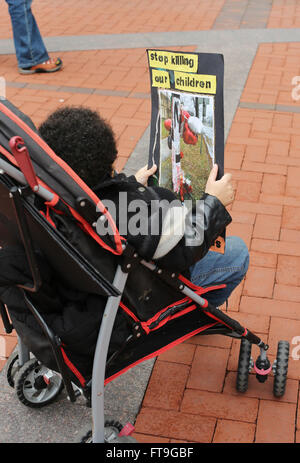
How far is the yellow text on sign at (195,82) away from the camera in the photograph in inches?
79.8

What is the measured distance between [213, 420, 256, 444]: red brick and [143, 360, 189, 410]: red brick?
225 mm

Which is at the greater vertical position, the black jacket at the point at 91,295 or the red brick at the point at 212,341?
the black jacket at the point at 91,295

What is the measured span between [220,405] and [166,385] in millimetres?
274

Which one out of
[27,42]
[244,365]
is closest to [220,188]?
[244,365]

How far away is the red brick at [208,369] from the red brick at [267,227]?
105 cm

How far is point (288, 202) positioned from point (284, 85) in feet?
7.23

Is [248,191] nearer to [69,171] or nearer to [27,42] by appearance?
[69,171]

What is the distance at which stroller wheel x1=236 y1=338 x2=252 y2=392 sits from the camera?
8.45 feet

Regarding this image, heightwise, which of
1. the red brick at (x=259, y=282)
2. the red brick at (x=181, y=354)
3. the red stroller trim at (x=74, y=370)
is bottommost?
the red brick at (x=259, y=282)

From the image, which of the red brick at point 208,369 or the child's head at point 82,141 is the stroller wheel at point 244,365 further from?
the child's head at point 82,141

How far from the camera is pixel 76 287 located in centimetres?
197

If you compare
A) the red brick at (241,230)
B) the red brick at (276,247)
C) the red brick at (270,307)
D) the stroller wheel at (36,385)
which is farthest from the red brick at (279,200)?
the stroller wheel at (36,385)

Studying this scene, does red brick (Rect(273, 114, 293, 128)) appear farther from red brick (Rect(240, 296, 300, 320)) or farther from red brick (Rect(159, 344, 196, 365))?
red brick (Rect(159, 344, 196, 365))

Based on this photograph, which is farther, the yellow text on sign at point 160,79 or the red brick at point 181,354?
the red brick at point 181,354
